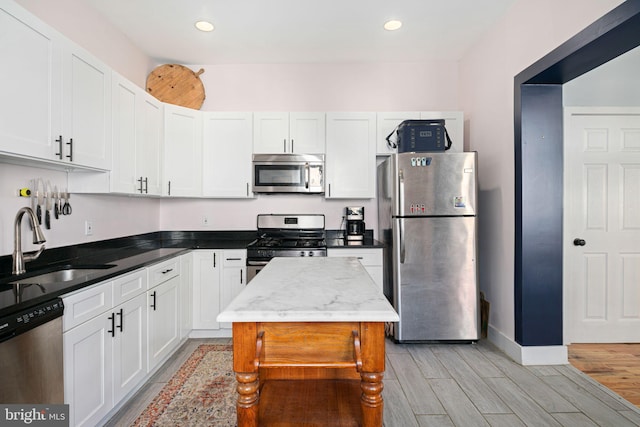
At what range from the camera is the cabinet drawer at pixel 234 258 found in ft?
10.5

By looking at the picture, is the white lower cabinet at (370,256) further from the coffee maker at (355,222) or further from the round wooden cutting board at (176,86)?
the round wooden cutting board at (176,86)

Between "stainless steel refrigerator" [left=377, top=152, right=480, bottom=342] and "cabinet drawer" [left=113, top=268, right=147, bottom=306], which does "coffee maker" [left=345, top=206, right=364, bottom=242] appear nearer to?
"stainless steel refrigerator" [left=377, top=152, right=480, bottom=342]

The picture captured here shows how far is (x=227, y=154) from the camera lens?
3.47 m

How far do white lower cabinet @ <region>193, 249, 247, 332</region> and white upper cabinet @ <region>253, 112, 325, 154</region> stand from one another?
1185mm

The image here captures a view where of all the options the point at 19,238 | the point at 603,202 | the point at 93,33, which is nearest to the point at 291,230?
the point at 19,238

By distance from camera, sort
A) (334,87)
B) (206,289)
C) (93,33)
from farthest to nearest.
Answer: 1. (334,87)
2. (206,289)
3. (93,33)

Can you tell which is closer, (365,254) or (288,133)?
(365,254)

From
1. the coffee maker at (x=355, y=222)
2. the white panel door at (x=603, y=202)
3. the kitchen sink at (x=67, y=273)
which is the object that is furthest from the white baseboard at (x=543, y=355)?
the kitchen sink at (x=67, y=273)

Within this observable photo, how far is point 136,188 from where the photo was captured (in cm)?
273

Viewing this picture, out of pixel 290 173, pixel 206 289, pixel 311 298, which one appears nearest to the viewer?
pixel 311 298

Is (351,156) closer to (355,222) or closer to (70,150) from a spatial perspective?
(355,222)

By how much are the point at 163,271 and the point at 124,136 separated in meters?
1.13

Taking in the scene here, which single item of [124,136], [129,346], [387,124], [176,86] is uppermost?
[176,86]

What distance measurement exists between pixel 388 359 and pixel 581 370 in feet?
4.92
